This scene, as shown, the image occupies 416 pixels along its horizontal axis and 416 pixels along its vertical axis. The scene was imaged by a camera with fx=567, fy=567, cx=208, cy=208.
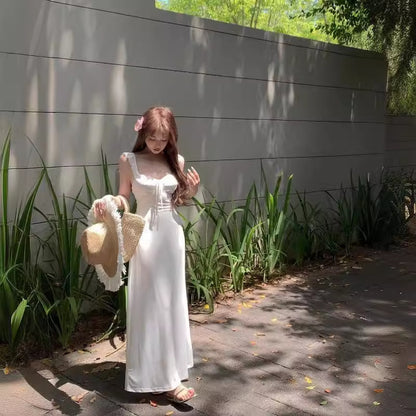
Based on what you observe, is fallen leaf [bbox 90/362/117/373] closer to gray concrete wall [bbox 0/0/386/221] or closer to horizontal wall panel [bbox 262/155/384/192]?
gray concrete wall [bbox 0/0/386/221]

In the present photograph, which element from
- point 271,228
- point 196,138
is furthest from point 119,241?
point 271,228

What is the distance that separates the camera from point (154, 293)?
10.5ft

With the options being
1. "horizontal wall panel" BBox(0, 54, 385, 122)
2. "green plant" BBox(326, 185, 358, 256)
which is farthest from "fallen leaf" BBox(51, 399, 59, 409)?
"green plant" BBox(326, 185, 358, 256)

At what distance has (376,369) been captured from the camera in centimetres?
380

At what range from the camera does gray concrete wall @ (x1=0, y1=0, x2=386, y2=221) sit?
162 inches

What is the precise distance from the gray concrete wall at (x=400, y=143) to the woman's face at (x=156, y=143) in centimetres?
609

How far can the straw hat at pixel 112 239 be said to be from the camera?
308cm

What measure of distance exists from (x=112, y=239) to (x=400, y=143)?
22.4 feet

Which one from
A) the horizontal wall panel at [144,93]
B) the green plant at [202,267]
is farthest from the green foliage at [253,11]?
the green plant at [202,267]

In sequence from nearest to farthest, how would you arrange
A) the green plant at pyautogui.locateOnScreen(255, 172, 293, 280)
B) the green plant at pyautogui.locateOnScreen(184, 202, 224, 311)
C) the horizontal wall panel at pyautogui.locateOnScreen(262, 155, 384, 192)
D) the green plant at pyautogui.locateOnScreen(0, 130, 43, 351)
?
the green plant at pyautogui.locateOnScreen(0, 130, 43, 351) < the green plant at pyautogui.locateOnScreen(184, 202, 224, 311) < the green plant at pyautogui.locateOnScreen(255, 172, 293, 280) < the horizontal wall panel at pyautogui.locateOnScreen(262, 155, 384, 192)

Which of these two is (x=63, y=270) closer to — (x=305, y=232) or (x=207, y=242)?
(x=207, y=242)

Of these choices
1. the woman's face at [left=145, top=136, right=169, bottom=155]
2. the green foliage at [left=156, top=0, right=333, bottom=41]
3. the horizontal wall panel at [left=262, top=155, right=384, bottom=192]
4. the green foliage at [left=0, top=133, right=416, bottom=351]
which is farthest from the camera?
the green foliage at [left=156, top=0, right=333, bottom=41]

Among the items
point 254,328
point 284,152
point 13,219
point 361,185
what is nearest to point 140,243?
point 13,219

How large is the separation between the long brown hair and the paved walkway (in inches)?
47.5
